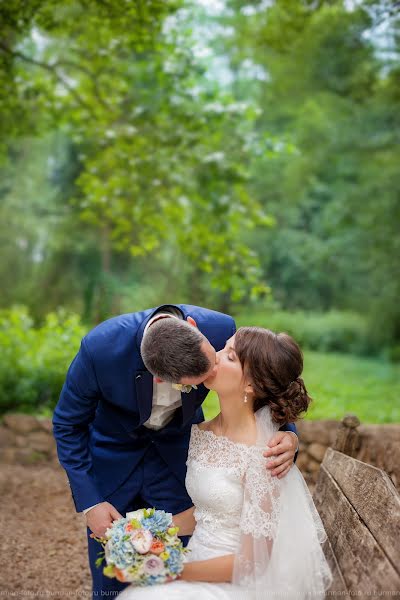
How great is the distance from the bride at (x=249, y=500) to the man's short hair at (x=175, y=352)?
0.93 feet

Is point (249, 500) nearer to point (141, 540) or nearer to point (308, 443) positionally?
point (141, 540)

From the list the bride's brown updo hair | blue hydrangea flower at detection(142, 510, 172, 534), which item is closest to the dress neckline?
the bride's brown updo hair

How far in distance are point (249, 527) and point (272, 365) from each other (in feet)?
2.08

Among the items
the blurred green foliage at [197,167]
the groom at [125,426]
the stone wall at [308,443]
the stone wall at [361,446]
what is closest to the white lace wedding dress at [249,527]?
the groom at [125,426]

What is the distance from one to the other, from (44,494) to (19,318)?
13.4ft

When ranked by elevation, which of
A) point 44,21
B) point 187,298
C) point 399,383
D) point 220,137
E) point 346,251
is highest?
point 44,21

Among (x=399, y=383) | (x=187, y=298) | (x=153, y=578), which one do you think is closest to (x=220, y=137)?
(x=153, y=578)

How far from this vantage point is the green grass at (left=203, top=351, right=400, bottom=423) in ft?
29.6

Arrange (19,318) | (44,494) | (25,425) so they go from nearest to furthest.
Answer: (44,494) → (25,425) → (19,318)

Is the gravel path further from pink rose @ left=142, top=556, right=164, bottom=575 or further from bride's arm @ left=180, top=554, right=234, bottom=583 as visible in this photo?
pink rose @ left=142, top=556, right=164, bottom=575

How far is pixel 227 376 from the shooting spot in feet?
8.27

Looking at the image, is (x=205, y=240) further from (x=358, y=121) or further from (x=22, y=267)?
(x=22, y=267)

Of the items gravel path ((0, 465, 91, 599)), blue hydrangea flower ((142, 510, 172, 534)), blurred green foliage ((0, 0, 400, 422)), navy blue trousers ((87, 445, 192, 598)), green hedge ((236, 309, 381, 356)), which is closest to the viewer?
blue hydrangea flower ((142, 510, 172, 534))

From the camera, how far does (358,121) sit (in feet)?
39.9
